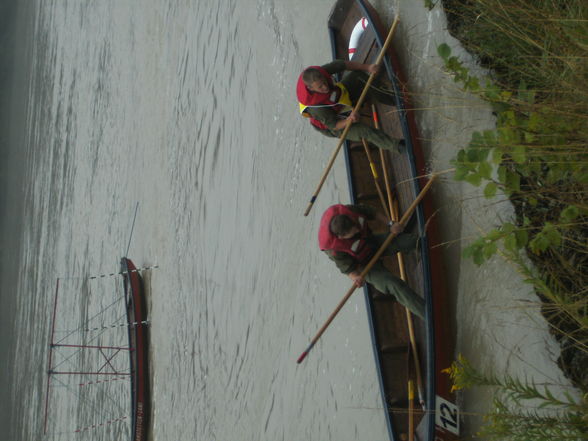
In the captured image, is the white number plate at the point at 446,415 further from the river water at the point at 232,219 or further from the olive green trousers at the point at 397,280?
the olive green trousers at the point at 397,280

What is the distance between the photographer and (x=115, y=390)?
7.86 meters

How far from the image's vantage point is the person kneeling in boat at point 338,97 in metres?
3.58

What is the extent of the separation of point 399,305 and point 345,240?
1.99ft

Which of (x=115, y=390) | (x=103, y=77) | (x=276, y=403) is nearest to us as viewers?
(x=276, y=403)

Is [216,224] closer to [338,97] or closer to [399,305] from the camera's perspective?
[338,97]

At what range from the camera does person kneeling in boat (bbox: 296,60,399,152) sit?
358cm

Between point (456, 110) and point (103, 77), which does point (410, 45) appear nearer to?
point (456, 110)

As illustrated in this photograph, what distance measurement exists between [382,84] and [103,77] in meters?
7.71

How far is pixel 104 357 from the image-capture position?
25.4ft

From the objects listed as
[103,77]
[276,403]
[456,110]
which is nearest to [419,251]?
[456,110]

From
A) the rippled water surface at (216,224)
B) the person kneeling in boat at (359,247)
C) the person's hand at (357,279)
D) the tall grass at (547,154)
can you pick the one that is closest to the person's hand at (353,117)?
the person kneeling in boat at (359,247)

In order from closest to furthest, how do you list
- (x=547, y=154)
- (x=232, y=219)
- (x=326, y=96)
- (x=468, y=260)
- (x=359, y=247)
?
(x=547, y=154) → (x=468, y=260) → (x=359, y=247) → (x=326, y=96) → (x=232, y=219)

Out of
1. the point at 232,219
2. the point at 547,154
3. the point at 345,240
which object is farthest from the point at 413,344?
the point at 232,219

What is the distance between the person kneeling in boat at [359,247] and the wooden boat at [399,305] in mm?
91
